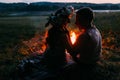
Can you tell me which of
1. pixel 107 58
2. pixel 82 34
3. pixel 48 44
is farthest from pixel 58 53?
pixel 107 58

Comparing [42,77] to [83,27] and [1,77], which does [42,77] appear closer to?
[83,27]

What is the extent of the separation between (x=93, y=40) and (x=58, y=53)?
2.70 feet

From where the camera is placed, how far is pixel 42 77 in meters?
7.70

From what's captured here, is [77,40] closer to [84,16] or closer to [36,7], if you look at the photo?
[84,16]

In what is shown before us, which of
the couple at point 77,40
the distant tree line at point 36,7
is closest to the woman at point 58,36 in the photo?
the couple at point 77,40

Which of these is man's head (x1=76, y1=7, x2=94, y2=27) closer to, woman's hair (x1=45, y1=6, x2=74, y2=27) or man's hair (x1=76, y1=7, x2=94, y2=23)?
man's hair (x1=76, y1=7, x2=94, y2=23)

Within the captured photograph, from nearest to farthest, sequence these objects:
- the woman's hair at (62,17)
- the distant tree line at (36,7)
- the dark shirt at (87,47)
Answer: the dark shirt at (87,47) → the woman's hair at (62,17) → the distant tree line at (36,7)

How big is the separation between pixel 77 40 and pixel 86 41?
0.59ft

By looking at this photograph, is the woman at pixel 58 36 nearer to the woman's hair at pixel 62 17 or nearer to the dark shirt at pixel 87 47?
the woman's hair at pixel 62 17

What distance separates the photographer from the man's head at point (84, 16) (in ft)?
24.3

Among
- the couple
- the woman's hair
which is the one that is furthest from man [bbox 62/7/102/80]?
the woman's hair

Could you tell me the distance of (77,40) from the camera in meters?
7.40

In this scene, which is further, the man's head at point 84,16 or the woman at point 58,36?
the woman at point 58,36

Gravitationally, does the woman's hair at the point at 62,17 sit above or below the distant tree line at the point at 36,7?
above
